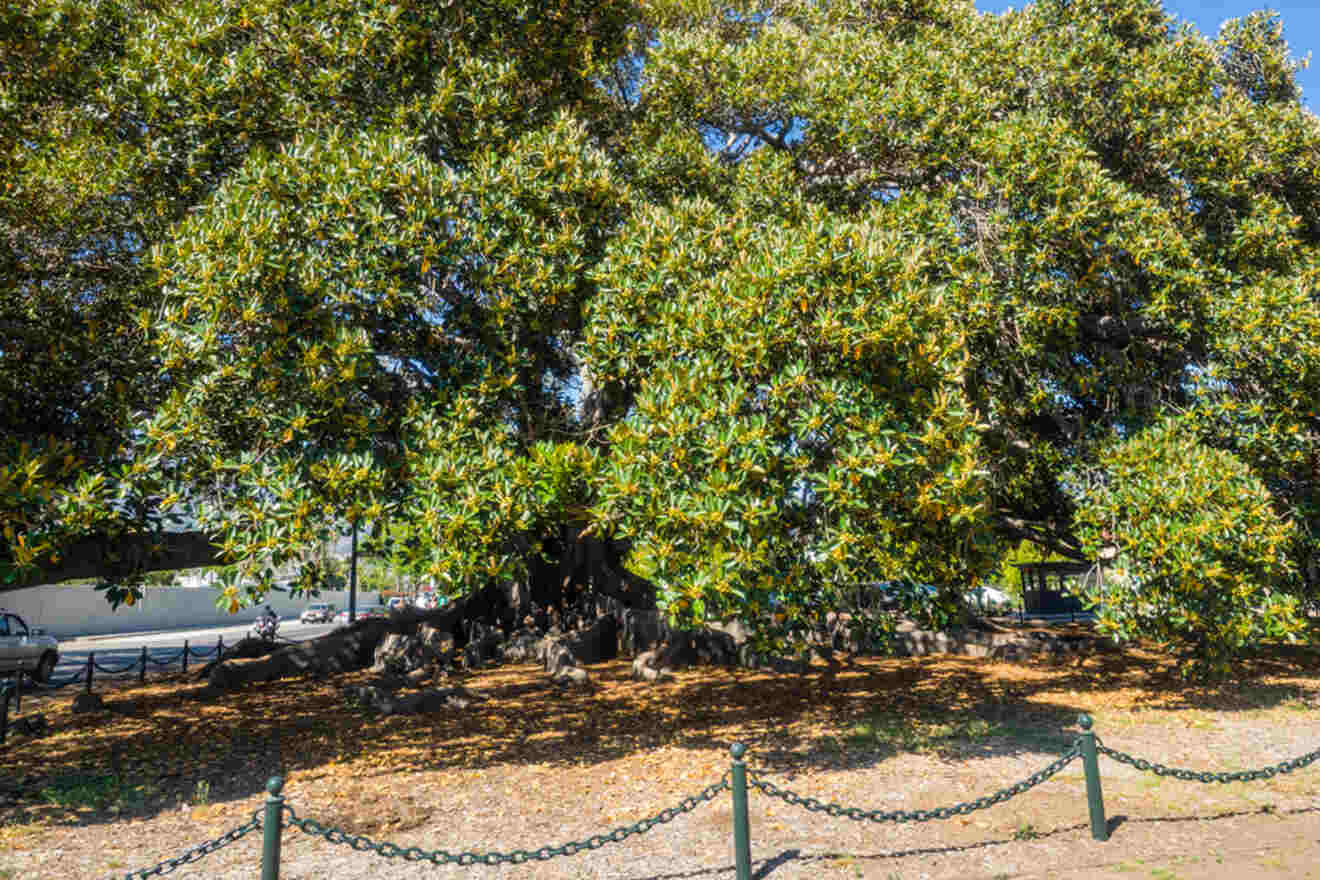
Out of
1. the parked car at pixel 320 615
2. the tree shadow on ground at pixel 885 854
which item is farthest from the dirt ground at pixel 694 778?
the parked car at pixel 320 615

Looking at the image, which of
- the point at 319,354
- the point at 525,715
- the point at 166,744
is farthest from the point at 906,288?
the point at 166,744

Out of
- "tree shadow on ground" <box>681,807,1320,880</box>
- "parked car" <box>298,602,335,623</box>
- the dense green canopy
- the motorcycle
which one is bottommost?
"parked car" <box>298,602,335,623</box>

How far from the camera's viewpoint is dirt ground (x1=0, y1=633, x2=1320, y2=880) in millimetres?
5316

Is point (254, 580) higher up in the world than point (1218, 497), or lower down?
lower down

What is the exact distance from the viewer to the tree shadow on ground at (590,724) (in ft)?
25.5

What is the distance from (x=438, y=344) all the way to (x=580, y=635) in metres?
8.26

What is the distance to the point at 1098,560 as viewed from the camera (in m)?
9.34

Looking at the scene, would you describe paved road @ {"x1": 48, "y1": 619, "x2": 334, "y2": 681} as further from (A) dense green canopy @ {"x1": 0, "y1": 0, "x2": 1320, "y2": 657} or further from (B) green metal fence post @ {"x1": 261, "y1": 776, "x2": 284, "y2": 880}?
(B) green metal fence post @ {"x1": 261, "y1": 776, "x2": 284, "y2": 880}

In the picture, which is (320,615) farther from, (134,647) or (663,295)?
(663,295)

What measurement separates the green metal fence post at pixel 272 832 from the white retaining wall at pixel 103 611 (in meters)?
31.1

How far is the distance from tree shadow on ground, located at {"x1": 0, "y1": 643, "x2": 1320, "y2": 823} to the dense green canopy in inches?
80.8

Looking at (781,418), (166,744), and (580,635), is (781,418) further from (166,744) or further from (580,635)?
(580,635)

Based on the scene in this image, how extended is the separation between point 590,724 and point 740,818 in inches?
208

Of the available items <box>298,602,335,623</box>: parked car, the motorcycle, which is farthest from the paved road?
<box>298,602,335,623</box>: parked car
